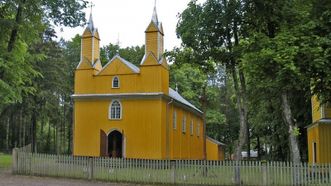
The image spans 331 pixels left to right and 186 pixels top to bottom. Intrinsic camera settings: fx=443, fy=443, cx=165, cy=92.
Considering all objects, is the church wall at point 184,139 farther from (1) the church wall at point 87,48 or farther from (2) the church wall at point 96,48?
(1) the church wall at point 87,48

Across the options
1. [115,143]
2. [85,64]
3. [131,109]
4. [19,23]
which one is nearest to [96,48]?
[85,64]

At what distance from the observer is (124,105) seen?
36.2m

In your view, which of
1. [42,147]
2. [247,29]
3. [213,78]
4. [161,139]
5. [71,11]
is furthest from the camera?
[213,78]

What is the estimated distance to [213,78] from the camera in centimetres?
8519

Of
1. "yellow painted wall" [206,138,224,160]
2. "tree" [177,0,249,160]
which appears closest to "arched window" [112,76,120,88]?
"tree" [177,0,249,160]

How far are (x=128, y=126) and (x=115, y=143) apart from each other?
248cm

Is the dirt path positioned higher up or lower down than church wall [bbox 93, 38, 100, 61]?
lower down

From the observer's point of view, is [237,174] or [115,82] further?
[115,82]

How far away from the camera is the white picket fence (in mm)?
18031

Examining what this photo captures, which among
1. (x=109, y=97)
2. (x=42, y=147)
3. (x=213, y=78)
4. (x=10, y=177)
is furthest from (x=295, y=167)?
(x=213, y=78)

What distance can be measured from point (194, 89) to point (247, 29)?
4277 centimetres

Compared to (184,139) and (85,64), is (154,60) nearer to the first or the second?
(85,64)

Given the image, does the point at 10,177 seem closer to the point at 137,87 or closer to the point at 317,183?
the point at 317,183

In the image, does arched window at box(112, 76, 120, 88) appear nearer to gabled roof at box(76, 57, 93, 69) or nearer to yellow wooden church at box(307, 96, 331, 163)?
gabled roof at box(76, 57, 93, 69)
